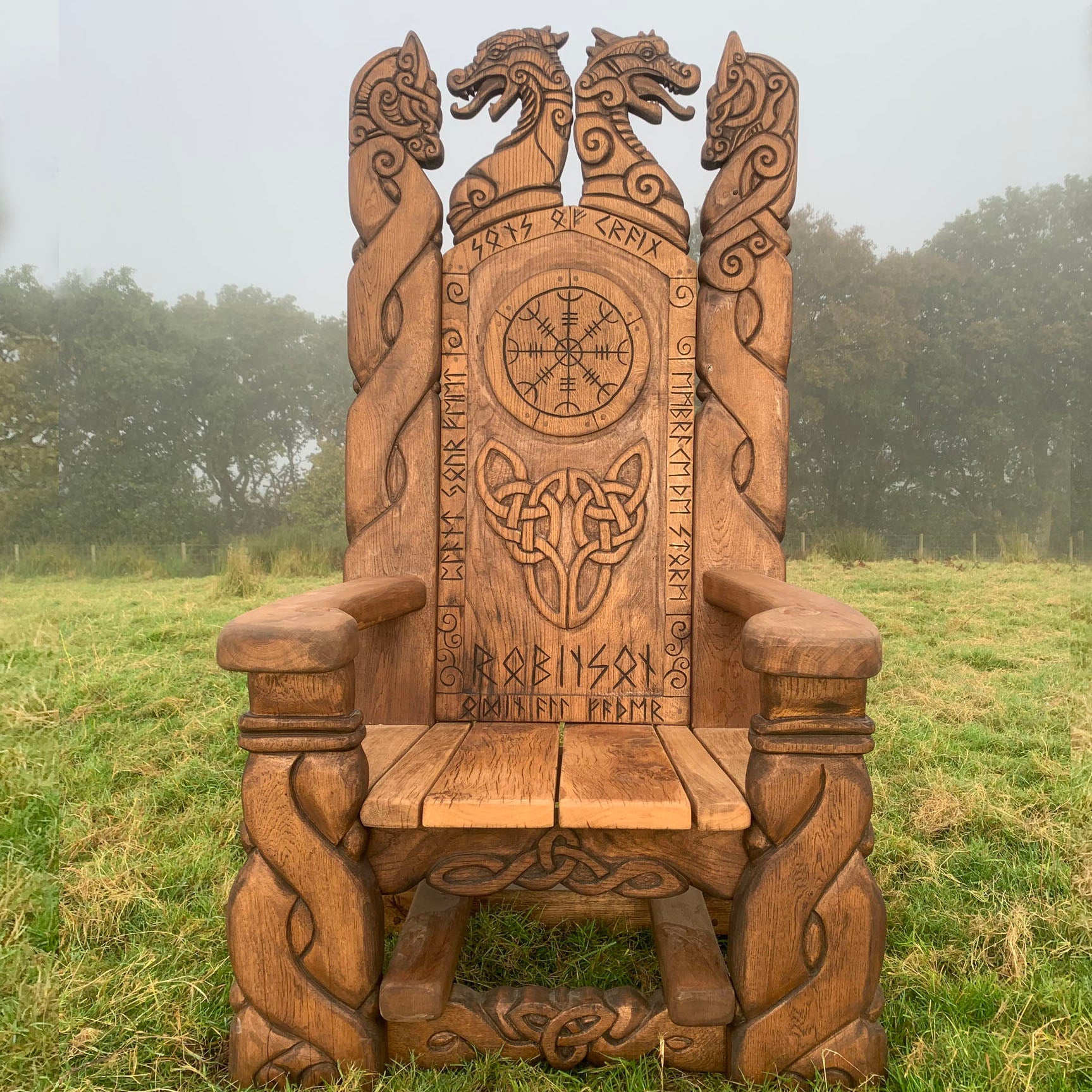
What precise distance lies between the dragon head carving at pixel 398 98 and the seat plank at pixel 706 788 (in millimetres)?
1605

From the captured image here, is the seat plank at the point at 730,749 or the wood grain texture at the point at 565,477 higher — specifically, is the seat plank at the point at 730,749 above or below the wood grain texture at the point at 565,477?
below

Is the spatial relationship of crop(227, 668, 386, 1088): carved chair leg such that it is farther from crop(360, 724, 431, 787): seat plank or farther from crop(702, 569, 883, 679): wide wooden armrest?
crop(702, 569, 883, 679): wide wooden armrest

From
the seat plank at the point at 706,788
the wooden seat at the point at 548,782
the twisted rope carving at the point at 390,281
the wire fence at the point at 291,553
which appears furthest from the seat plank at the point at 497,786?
the wire fence at the point at 291,553

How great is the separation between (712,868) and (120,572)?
6.71m

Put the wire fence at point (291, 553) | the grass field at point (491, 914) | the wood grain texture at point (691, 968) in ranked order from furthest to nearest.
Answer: the wire fence at point (291, 553) < the grass field at point (491, 914) < the wood grain texture at point (691, 968)

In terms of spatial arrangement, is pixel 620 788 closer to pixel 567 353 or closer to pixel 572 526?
pixel 572 526

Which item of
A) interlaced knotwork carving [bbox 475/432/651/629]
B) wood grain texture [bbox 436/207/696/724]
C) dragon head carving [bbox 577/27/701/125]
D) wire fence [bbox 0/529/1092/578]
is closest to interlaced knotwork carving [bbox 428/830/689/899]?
wood grain texture [bbox 436/207/696/724]

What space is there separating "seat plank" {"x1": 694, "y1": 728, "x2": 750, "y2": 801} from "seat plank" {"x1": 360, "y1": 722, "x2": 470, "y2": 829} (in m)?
0.55

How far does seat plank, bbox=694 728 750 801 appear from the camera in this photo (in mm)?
1399

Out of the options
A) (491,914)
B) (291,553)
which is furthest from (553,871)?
(291,553)

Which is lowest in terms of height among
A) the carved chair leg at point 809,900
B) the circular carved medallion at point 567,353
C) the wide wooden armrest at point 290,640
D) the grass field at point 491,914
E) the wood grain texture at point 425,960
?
the grass field at point 491,914

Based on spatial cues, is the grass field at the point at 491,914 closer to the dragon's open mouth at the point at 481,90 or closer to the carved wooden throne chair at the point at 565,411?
the carved wooden throne chair at the point at 565,411

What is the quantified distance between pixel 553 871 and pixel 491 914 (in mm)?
747

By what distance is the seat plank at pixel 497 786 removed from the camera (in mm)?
1218
